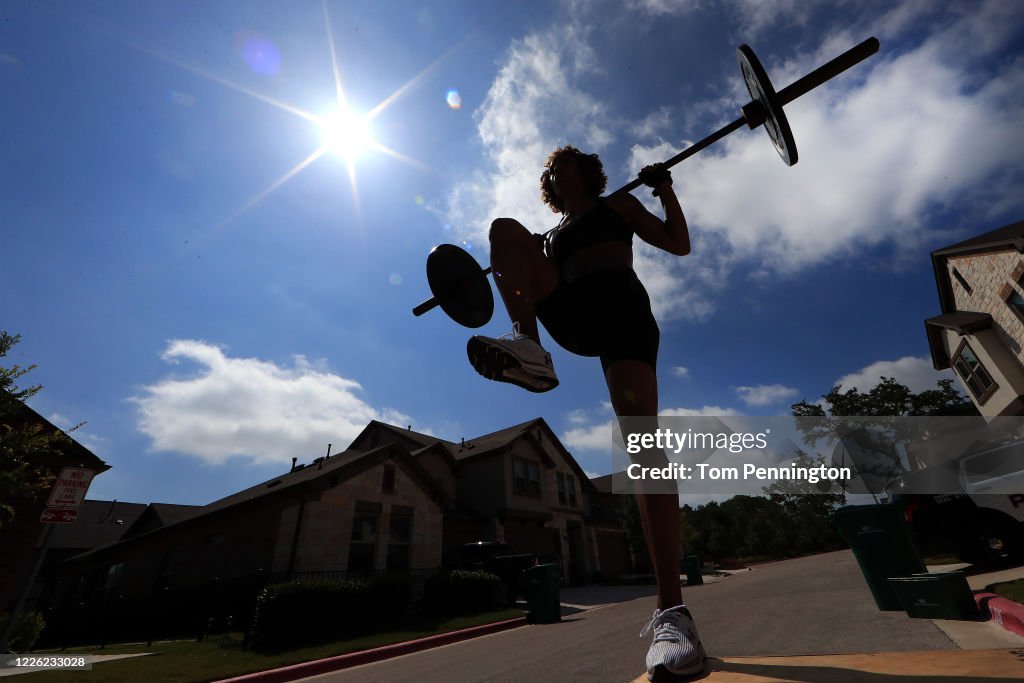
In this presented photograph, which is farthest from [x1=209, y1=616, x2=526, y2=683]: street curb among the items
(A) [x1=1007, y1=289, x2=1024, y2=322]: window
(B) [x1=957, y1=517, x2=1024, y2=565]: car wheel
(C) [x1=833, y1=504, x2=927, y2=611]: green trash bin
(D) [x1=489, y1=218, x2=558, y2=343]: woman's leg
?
(A) [x1=1007, y1=289, x2=1024, y2=322]: window

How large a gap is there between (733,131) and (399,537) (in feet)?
56.0

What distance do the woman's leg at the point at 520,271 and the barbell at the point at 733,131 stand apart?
531mm

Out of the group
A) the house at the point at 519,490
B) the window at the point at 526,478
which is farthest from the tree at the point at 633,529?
the window at the point at 526,478

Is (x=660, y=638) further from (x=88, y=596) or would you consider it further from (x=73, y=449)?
(x=88, y=596)

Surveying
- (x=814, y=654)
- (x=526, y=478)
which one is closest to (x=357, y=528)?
(x=526, y=478)

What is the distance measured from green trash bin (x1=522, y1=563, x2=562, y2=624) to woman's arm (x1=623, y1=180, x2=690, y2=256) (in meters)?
9.01

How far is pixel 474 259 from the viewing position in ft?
9.93

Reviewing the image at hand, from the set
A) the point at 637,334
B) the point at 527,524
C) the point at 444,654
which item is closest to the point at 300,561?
the point at 444,654

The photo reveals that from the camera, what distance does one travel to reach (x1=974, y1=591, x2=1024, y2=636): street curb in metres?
3.49

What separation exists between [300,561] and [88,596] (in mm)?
18817

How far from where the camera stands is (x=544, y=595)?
33.0ft

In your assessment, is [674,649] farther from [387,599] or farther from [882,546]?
[387,599]

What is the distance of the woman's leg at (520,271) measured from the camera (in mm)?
2371

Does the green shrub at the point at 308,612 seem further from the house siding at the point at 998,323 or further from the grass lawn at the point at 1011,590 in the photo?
the house siding at the point at 998,323
